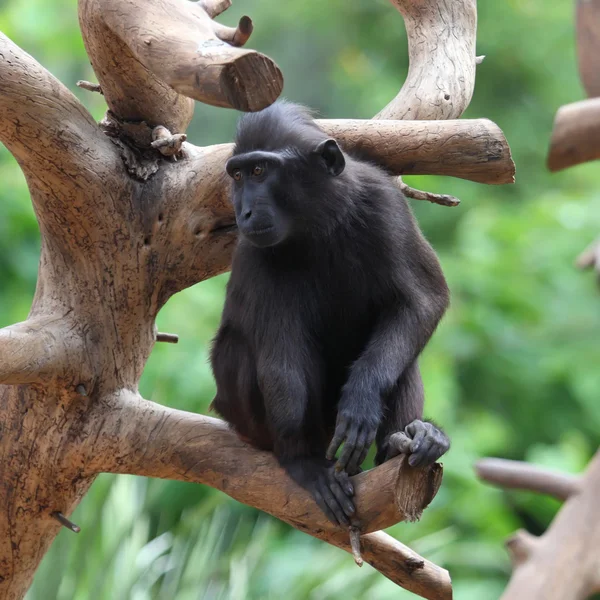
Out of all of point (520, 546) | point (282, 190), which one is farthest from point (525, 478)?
point (282, 190)

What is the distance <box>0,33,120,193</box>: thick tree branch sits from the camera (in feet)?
9.50

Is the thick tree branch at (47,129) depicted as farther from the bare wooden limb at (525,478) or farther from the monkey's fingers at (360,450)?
the bare wooden limb at (525,478)

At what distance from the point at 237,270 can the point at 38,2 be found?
671cm

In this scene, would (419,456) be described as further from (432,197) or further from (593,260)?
(593,260)

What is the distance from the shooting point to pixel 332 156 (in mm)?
3062

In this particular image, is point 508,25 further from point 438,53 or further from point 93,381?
point 93,381

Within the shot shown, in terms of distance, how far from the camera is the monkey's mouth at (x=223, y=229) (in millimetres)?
3332

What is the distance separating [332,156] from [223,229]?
0.53 m

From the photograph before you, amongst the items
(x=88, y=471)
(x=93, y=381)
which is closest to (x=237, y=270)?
(x=93, y=381)

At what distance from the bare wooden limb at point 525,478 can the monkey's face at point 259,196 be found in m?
2.93

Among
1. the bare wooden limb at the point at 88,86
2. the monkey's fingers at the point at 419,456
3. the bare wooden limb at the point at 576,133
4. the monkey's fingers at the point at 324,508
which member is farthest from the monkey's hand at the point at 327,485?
the bare wooden limb at the point at 576,133

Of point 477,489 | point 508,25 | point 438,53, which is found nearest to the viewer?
point 438,53

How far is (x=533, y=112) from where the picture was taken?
33.9 ft

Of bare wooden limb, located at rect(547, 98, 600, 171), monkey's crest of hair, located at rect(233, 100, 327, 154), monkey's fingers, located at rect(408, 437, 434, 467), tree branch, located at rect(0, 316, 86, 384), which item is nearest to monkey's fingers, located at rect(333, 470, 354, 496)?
monkey's fingers, located at rect(408, 437, 434, 467)
